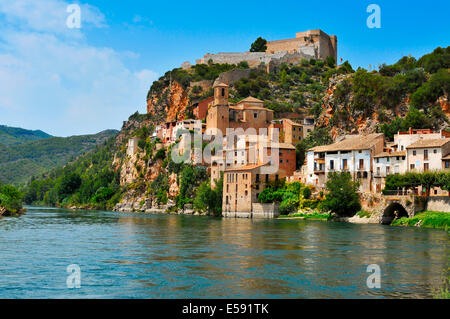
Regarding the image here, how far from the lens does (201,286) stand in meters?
18.1

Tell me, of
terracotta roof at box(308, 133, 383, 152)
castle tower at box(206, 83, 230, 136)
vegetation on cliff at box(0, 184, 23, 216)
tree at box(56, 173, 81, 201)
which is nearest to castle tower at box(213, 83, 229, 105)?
castle tower at box(206, 83, 230, 136)

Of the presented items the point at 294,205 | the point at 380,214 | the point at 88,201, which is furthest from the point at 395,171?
the point at 88,201

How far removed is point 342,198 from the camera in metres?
54.3

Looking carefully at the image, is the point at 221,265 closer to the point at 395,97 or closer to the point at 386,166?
the point at 386,166

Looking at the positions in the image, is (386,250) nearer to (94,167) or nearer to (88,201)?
(88,201)

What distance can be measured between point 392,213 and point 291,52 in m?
79.7

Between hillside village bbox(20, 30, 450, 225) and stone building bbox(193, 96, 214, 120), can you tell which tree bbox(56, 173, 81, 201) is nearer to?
hillside village bbox(20, 30, 450, 225)

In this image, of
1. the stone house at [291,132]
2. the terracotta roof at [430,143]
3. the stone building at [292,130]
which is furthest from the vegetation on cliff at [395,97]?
the terracotta roof at [430,143]

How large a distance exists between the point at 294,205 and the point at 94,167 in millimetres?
100379

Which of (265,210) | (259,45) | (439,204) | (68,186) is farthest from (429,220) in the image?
(68,186)

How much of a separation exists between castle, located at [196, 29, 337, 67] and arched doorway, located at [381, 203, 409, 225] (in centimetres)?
7451

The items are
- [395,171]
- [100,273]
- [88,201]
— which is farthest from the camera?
[88,201]

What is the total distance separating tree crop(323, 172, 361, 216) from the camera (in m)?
54.1

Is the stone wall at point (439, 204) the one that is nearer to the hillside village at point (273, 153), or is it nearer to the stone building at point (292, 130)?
the hillside village at point (273, 153)
